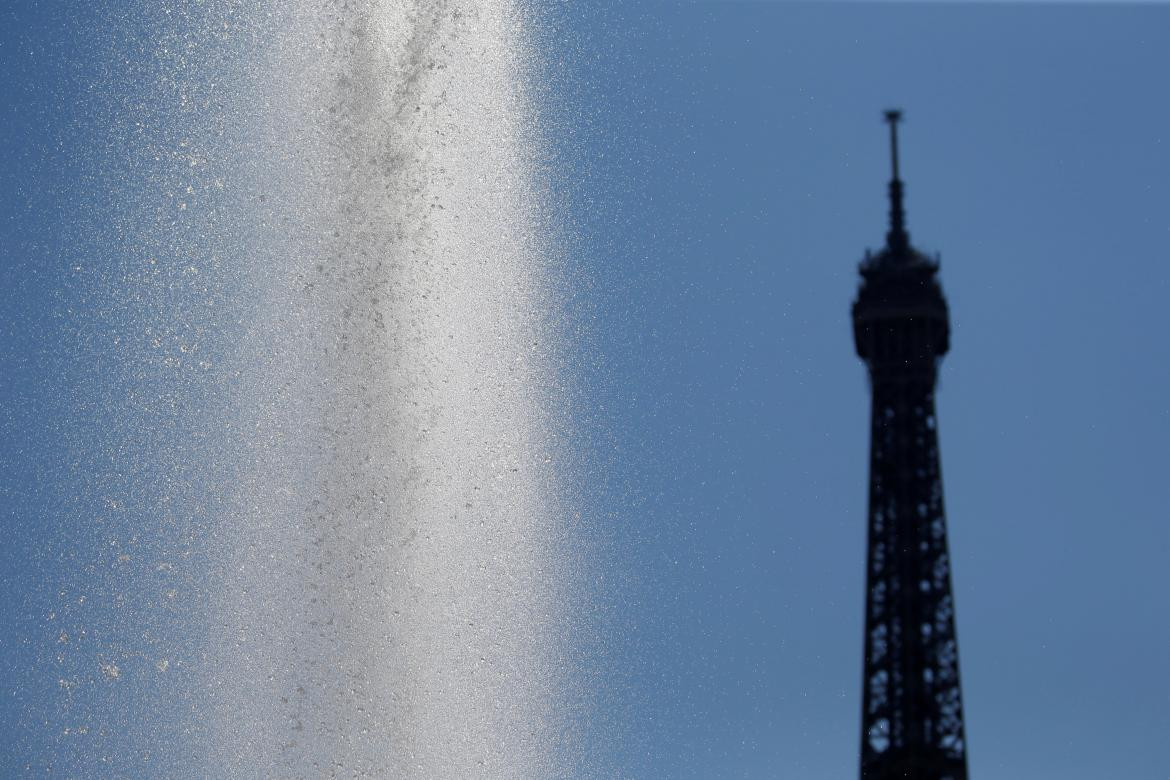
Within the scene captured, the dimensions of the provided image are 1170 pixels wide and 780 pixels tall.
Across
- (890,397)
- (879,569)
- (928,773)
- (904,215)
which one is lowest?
(928,773)

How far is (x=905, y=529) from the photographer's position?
10188cm

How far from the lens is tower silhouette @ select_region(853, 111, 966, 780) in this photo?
99750 mm

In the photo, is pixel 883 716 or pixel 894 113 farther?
pixel 894 113

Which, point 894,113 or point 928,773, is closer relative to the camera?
point 928,773

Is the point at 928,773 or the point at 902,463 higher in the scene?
the point at 902,463

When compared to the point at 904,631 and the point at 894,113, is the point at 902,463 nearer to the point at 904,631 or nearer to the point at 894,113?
the point at 904,631

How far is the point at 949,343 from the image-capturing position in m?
105

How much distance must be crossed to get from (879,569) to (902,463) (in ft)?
14.7

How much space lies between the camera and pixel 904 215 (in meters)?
106

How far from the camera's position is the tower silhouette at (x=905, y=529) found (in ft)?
327

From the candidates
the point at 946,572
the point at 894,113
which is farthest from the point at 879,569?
the point at 894,113

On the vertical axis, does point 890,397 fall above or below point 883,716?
above

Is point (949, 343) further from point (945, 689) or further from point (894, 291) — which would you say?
point (945, 689)

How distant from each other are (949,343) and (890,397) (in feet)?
11.3
